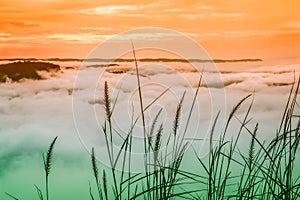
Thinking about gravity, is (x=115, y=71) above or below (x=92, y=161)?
above

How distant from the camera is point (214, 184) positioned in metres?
2.63

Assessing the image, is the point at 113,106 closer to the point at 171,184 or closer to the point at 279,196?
the point at 171,184

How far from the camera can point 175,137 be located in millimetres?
2605

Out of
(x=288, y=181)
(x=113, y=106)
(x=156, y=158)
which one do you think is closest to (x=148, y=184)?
(x=156, y=158)

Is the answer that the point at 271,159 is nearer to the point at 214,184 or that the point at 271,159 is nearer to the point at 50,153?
the point at 214,184

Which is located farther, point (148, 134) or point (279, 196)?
point (148, 134)

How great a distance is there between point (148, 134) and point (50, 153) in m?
0.37

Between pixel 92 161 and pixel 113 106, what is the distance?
214mm

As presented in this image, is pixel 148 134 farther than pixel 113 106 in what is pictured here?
Yes

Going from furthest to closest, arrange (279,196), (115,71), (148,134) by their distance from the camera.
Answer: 1. (115,71)
2. (148,134)
3. (279,196)

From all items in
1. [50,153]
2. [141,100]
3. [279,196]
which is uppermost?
[141,100]

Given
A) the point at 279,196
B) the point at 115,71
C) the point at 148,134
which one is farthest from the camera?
the point at 115,71

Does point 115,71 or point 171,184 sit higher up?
point 115,71

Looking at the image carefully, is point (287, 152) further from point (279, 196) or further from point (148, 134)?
point (148, 134)
